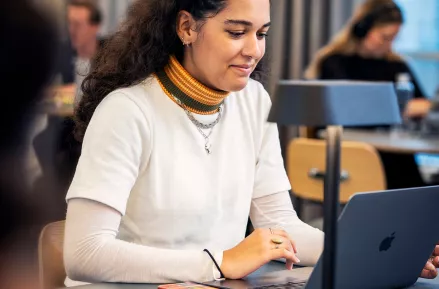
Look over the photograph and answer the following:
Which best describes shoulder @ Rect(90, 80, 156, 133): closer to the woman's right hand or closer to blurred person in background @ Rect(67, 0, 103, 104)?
the woman's right hand

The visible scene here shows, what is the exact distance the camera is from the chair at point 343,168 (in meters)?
3.41

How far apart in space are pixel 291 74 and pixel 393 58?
3.90 ft

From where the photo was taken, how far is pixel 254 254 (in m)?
1.51

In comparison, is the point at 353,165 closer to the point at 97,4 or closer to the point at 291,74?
the point at 291,74

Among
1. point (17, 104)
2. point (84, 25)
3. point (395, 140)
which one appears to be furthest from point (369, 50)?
point (17, 104)

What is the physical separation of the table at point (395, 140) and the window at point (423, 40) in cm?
141

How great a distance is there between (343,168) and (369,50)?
1.45 metres

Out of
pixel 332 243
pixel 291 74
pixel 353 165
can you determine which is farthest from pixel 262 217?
pixel 291 74

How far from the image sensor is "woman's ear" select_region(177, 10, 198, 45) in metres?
1.74

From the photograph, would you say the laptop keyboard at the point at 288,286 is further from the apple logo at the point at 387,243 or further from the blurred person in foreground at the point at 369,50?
the blurred person in foreground at the point at 369,50

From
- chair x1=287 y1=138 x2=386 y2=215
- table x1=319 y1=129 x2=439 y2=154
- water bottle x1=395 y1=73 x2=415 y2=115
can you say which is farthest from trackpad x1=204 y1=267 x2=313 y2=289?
water bottle x1=395 y1=73 x2=415 y2=115

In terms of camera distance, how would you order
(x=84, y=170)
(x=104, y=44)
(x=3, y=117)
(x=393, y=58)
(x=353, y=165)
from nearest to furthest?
(x=3, y=117) < (x=84, y=170) < (x=104, y=44) < (x=353, y=165) < (x=393, y=58)

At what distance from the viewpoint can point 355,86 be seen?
1085 mm

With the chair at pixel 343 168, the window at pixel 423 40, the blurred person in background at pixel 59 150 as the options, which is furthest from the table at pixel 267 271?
the window at pixel 423 40
